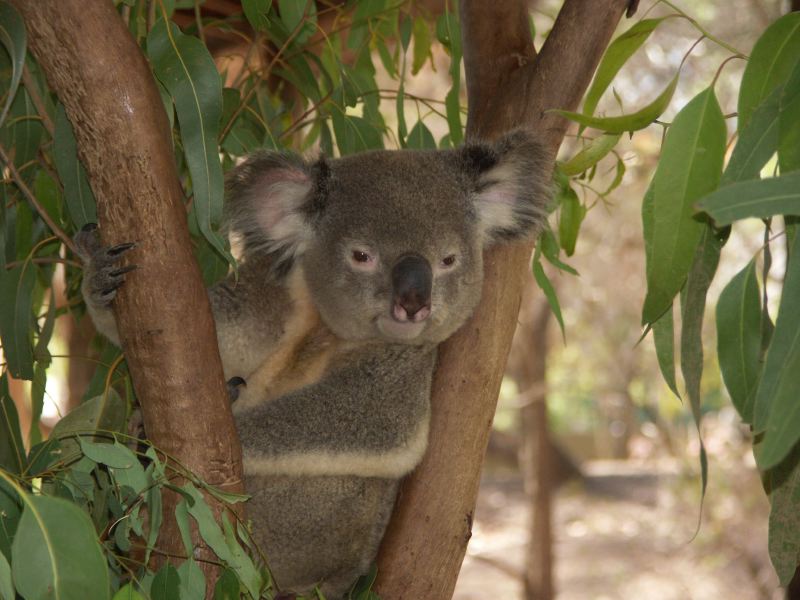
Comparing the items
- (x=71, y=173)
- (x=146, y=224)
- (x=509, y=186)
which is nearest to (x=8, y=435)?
(x=71, y=173)

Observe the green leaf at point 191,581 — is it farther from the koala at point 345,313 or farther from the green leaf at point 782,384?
the green leaf at point 782,384

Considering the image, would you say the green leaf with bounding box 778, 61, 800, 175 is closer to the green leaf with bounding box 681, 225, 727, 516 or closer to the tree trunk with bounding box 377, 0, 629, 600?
the green leaf with bounding box 681, 225, 727, 516

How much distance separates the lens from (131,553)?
6.30ft

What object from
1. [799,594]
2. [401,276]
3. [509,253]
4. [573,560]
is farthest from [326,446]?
[573,560]

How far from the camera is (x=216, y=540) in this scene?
144 cm

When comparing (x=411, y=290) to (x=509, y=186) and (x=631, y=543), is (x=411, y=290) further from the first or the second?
(x=631, y=543)

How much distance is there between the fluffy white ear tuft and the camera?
6.77 feet

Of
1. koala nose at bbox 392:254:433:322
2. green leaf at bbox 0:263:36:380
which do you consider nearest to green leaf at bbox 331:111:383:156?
koala nose at bbox 392:254:433:322

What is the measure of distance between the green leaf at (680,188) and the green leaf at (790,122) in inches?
4.0

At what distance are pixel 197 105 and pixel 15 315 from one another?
0.69 metres

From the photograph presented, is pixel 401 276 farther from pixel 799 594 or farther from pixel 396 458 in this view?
pixel 799 594

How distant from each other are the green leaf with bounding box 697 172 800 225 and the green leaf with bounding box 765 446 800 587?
61 cm

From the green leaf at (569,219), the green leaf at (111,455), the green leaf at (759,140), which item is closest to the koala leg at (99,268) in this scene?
the green leaf at (111,455)

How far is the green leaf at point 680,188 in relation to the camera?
1.42 meters
